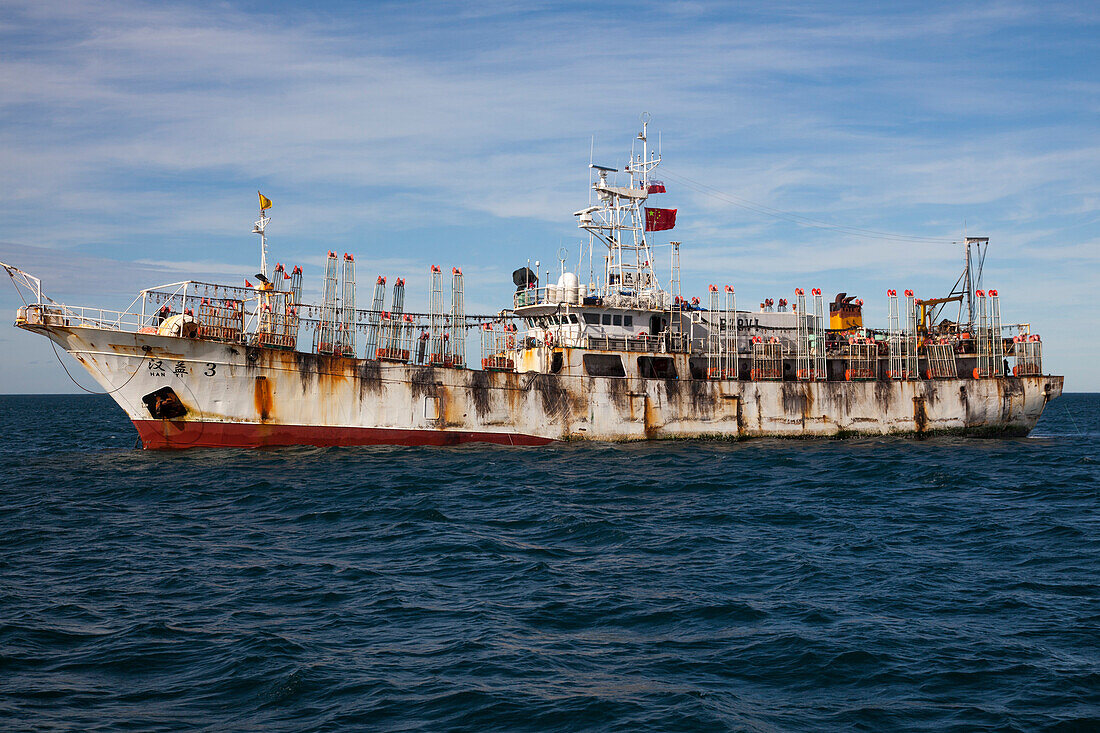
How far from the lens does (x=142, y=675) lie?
1287cm

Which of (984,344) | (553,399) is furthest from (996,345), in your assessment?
(553,399)

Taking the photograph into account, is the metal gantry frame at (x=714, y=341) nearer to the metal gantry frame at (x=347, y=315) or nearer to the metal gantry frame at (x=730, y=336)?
the metal gantry frame at (x=730, y=336)

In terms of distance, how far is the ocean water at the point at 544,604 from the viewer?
11867 mm

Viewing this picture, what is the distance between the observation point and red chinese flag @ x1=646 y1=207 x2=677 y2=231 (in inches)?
1924

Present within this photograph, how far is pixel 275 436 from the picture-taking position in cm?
3891

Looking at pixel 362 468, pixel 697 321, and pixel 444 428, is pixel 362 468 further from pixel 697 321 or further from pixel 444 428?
pixel 697 321

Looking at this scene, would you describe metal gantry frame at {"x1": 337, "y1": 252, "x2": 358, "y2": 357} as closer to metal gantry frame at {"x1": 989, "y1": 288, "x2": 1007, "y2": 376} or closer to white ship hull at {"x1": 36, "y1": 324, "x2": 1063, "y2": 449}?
white ship hull at {"x1": 36, "y1": 324, "x2": 1063, "y2": 449}

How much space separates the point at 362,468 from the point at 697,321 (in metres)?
24.3

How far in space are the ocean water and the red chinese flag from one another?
2190cm

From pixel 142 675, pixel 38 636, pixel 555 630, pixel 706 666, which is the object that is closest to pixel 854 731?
pixel 706 666

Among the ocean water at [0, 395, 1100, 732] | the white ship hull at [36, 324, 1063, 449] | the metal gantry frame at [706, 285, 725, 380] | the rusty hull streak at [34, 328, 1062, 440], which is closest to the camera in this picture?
the ocean water at [0, 395, 1100, 732]

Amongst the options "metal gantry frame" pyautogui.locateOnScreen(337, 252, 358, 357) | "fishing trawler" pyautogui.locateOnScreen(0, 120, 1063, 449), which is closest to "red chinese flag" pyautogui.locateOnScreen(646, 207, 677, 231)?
"fishing trawler" pyautogui.locateOnScreen(0, 120, 1063, 449)

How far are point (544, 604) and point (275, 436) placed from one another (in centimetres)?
2626

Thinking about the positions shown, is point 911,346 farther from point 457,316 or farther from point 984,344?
point 457,316
